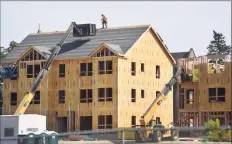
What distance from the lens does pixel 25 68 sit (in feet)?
219

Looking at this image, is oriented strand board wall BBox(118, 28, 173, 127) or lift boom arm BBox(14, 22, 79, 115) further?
oriented strand board wall BBox(118, 28, 173, 127)

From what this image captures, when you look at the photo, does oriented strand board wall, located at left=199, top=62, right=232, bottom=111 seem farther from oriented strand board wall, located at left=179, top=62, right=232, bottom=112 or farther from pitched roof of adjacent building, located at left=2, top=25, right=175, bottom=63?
pitched roof of adjacent building, located at left=2, top=25, right=175, bottom=63

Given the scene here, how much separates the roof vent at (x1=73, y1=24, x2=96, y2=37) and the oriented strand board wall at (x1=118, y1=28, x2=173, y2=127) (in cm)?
574

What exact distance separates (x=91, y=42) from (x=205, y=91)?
536 inches

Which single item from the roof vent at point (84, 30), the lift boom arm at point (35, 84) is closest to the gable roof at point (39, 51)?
the lift boom arm at point (35, 84)

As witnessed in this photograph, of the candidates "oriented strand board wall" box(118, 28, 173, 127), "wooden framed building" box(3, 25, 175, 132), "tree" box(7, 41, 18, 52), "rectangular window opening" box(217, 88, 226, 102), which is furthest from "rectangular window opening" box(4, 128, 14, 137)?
"tree" box(7, 41, 18, 52)

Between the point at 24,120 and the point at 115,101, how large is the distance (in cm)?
2063

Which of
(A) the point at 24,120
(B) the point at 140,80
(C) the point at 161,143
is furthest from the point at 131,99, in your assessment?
(A) the point at 24,120

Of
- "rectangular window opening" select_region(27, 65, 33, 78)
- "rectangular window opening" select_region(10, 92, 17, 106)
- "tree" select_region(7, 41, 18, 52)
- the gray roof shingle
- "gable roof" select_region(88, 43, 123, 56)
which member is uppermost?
"tree" select_region(7, 41, 18, 52)

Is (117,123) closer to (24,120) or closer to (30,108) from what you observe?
(30,108)

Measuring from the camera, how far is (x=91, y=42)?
219 feet

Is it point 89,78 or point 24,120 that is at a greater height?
point 89,78

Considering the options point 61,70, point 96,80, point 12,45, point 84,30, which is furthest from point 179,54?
point 96,80

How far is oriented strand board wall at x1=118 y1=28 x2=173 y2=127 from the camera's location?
207 ft
